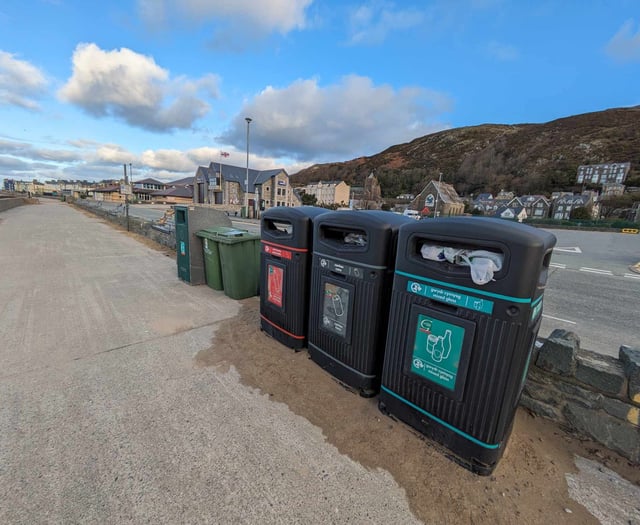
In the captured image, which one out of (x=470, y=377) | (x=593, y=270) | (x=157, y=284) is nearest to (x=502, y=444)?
(x=470, y=377)

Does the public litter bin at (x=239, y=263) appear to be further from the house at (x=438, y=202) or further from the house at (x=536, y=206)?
the house at (x=536, y=206)

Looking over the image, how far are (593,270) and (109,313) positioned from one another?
43.5 ft

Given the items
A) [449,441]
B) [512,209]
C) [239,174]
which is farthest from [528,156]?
[449,441]

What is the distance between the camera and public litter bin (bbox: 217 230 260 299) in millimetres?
4707

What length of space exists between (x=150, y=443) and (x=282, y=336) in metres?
1.61

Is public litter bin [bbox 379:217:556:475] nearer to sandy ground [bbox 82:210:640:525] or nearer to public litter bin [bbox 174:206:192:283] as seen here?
sandy ground [bbox 82:210:640:525]

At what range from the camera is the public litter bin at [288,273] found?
301 cm

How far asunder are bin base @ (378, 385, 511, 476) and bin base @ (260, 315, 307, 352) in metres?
1.18

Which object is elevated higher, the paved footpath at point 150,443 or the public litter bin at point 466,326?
the public litter bin at point 466,326

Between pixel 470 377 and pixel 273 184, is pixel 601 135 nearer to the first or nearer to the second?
pixel 273 184

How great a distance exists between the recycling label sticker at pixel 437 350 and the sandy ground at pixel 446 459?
1.78 ft

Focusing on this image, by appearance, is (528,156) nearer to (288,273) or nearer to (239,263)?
(239,263)

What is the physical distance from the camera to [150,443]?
1.96m

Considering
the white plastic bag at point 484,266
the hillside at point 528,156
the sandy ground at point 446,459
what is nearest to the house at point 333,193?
the hillside at point 528,156
